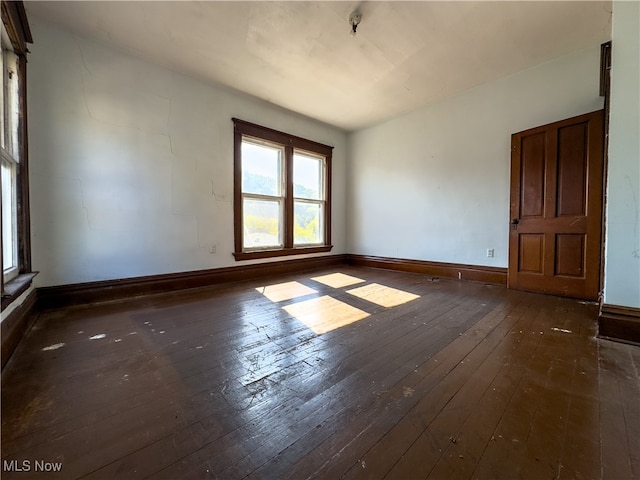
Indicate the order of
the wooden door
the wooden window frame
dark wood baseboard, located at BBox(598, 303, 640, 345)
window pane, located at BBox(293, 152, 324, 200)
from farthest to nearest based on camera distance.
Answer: window pane, located at BBox(293, 152, 324, 200)
the wooden door
the wooden window frame
dark wood baseboard, located at BBox(598, 303, 640, 345)

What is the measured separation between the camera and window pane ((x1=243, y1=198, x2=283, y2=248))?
4.10 meters

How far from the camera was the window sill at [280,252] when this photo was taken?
398cm

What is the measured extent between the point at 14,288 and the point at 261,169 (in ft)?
9.98

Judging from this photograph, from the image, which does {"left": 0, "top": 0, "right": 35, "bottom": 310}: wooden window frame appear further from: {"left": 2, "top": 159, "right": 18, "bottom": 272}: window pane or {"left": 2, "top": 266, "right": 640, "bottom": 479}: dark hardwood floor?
{"left": 2, "top": 266, "right": 640, "bottom": 479}: dark hardwood floor

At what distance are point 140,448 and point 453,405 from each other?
1287 millimetres

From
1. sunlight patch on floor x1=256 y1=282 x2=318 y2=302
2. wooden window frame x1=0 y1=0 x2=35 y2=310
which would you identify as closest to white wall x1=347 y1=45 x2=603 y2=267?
sunlight patch on floor x1=256 y1=282 x2=318 y2=302

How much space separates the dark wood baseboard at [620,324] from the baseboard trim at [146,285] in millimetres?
3718

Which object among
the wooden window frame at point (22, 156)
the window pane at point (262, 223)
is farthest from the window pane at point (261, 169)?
the wooden window frame at point (22, 156)

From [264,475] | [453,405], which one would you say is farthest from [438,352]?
[264,475]

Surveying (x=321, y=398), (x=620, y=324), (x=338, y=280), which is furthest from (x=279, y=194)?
(x=620, y=324)

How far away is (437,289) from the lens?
340 cm

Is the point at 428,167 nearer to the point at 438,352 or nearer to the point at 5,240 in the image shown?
the point at 438,352

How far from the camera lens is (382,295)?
315 centimetres

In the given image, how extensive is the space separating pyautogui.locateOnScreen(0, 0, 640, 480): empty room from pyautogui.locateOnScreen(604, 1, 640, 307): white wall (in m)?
0.01
